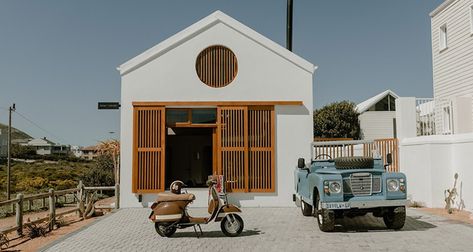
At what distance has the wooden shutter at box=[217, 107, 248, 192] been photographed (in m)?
14.2

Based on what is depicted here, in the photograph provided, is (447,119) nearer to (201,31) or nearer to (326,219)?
(201,31)

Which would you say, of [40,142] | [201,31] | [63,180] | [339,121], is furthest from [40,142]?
[201,31]

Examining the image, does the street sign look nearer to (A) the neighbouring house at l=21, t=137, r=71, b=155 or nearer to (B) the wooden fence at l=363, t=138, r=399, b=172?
(B) the wooden fence at l=363, t=138, r=399, b=172

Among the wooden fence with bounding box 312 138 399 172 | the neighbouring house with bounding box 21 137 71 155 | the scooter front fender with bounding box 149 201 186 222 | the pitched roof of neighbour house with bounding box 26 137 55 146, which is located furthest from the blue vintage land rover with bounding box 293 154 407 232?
the pitched roof of neighbour house with bounding box 26 137 55 146

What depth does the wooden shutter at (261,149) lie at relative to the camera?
14.2 meters

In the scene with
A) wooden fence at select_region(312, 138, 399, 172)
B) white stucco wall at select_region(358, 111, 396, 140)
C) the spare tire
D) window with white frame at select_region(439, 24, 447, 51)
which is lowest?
the spare tire

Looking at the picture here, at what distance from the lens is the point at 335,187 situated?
30.4ft

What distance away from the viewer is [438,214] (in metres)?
12.2

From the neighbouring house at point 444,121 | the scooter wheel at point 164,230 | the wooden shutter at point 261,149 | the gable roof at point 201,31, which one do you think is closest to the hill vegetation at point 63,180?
the gable roof at point 201,31

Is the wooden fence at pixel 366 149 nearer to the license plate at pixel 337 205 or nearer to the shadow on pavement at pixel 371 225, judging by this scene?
the shadow on pavement at pixel 371 225

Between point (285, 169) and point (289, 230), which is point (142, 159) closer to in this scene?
point (285, 169)

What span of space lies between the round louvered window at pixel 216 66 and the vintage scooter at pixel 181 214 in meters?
5.75

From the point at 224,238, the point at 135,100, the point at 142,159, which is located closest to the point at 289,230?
the point at 224,238

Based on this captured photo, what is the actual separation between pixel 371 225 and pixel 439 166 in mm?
3877
